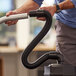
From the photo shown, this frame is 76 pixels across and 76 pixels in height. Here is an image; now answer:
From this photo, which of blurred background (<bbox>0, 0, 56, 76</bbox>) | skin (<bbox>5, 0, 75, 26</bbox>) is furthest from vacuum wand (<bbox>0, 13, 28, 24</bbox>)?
blurred background (<bbox>0, 0, 56, 76</bbox>)

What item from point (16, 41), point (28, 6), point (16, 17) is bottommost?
point (16, 17)

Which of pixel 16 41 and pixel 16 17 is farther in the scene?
pixel 16 41

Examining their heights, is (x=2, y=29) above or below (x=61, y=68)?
above

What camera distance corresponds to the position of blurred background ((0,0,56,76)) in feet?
14.1

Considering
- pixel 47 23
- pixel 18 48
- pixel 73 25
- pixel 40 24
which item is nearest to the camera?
pixel 47 23

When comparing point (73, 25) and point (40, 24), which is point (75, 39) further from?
point (40, 24)

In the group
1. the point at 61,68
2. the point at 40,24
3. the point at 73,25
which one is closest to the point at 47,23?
the point at 61,68

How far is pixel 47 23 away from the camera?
146 centimetres

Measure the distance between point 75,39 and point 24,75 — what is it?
2.55 m

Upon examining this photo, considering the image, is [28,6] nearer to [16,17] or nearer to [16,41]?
[16,17]

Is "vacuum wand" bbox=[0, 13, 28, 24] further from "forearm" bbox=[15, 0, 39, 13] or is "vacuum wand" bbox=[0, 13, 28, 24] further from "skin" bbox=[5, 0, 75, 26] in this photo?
"forearm" bbox=[15, 0, 39, 13]

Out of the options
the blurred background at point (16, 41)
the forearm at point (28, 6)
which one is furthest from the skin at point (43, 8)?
the blurred background at point (16, 41)

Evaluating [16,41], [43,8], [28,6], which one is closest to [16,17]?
[43,8]

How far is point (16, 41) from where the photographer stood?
15.1ft
